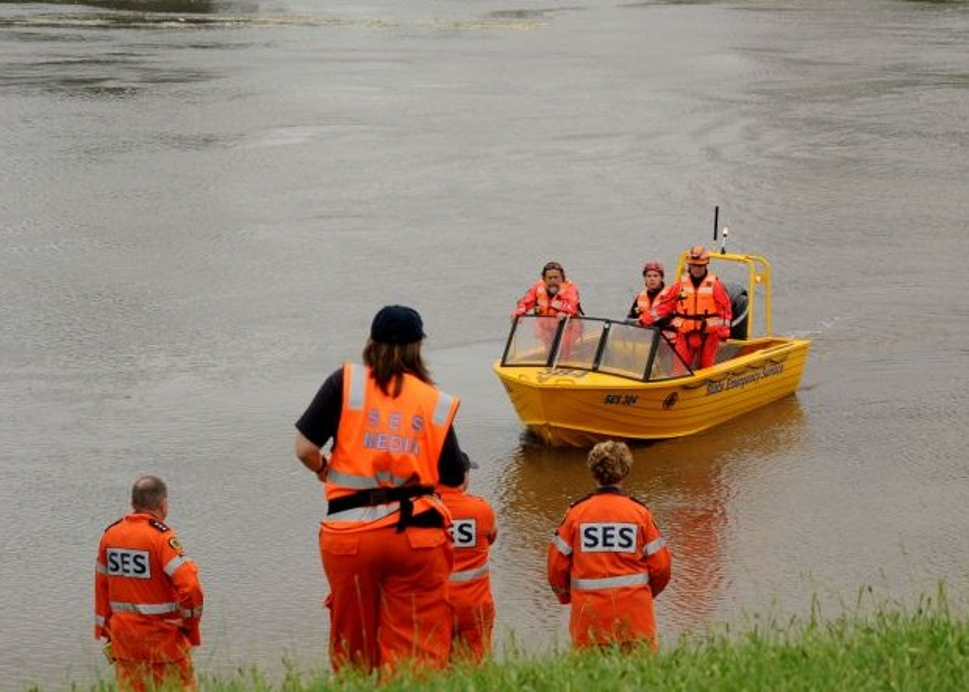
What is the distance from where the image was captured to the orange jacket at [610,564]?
8.97 meters

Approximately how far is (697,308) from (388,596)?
31.4 ft

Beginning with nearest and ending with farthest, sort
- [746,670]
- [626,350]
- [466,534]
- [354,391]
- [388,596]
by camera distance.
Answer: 1. [746,670]
2. [354,391]
3. [388,596]
4. [466,534]
5. [626,350]

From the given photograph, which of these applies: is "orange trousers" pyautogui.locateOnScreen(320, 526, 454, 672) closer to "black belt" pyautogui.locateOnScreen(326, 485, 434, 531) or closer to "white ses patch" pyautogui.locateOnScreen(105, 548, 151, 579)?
"black belt" pyautogui.locateOnScreen(326, 485, 434, 531)

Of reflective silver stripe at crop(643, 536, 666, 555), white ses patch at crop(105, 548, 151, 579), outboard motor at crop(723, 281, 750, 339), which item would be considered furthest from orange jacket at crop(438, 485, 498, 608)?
outboard motor at crop(723, 281, 750, 339)

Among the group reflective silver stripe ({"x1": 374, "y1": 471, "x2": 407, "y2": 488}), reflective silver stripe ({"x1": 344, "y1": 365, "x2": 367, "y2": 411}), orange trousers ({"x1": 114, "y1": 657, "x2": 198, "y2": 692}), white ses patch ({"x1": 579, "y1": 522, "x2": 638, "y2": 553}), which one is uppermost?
reflective silver stripe ({"x1": 344, "y1": 365, "x2": 367, "y2": 411})

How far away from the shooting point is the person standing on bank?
7.99m

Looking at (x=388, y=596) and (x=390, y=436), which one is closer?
(x=390, y=436)

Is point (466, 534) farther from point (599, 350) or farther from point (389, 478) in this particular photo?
point (599, 350)

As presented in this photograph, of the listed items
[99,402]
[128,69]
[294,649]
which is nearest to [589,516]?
[294,649]

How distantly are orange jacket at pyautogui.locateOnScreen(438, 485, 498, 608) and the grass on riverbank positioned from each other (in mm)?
999

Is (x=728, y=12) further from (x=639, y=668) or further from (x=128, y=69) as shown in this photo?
(x=639, y=668)

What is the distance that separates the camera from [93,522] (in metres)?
14.4

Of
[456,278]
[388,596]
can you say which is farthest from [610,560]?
[456,278]

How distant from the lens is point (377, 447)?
8000 millimetres
